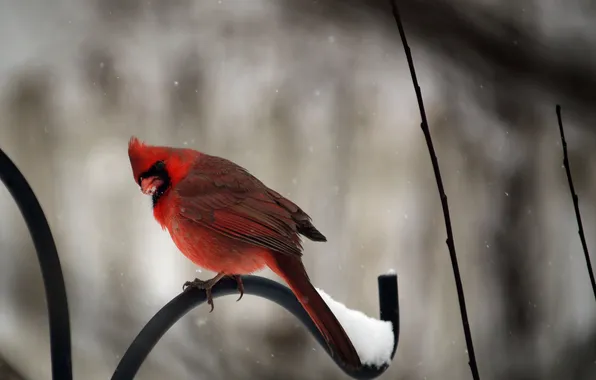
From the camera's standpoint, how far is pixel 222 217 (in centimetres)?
158

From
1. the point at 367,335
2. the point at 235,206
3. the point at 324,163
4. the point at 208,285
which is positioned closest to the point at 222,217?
the point at 235,206

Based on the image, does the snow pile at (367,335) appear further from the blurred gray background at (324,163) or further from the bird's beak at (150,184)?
the blurred gray background at (324,163)

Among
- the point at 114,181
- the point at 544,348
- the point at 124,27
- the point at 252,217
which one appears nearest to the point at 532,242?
the point at 544,348

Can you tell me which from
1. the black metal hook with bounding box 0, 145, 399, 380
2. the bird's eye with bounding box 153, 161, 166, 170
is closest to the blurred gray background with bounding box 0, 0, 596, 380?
the bird's eye with bounding box 153, 161, 166, 170

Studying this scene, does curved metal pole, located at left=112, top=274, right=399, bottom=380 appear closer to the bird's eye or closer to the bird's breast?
the bird's breast

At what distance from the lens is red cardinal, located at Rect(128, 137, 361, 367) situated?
57.9 inches

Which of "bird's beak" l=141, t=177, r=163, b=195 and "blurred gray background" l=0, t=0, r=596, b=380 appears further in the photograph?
"blurred gray background" l=0, t=0, r=596, b=380

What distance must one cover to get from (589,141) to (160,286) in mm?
2250

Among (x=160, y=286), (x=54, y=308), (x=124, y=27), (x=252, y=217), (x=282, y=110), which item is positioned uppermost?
(x=124, y=27)

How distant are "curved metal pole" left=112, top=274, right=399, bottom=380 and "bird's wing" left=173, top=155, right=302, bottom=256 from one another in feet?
0.30

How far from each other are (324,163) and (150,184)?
8.48 feet

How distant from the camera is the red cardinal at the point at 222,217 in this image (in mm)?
1471

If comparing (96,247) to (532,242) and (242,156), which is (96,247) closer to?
(242,156)

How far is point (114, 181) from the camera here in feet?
12.8
